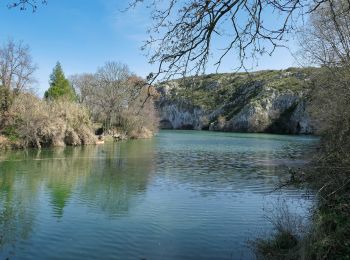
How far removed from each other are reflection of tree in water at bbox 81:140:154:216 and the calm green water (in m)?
0.04

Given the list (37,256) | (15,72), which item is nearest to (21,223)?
(37,256)

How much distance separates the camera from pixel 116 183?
1956cm

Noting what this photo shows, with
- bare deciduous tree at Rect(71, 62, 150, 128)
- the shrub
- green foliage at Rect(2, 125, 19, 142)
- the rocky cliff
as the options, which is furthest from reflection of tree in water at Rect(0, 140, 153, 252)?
the rocky cliff

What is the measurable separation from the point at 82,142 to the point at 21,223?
106 feet

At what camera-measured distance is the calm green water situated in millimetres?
10156

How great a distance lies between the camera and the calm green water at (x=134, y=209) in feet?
33.3

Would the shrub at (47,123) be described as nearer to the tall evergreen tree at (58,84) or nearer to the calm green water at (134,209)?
the calm green water at (134,209)

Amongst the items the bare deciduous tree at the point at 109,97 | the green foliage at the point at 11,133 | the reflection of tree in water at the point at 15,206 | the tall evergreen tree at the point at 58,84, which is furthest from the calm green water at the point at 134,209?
the tall evergreen tree at the point at 58,84

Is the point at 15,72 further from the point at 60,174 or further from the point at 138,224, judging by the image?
the point at 138,224

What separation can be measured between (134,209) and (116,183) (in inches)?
207

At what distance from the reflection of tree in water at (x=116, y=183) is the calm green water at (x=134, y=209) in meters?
0.04

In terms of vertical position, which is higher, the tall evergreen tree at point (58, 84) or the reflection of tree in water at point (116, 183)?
the tall evergreen tree at point (58, 84)

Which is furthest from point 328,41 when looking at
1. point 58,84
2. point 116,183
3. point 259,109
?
point 259,109

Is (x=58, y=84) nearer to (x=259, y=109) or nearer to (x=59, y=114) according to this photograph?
(x=59, y=114)
